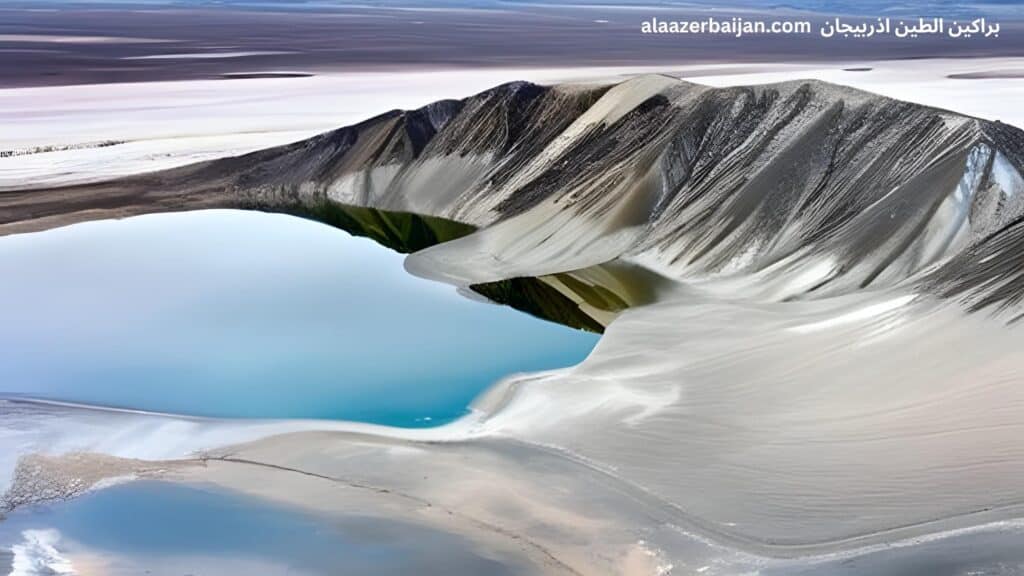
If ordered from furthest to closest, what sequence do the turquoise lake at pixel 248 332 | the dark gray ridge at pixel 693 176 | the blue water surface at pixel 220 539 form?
the dark gray ridge at pixel 693 176, the turquoise lake at pixel 248 332, the blue water surface at pixel 220 539

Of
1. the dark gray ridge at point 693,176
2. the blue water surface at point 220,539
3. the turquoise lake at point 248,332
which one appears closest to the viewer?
the blue water surface at point 220,539

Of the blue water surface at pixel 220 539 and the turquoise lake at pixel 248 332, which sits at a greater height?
the turquoise lake at pixel 248 332

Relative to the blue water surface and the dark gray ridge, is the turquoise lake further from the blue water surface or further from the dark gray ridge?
the dark gray ridge

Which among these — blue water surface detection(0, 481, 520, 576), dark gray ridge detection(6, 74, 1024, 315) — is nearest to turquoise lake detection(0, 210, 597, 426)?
blue water surface detection(0, 481, 520, 576)

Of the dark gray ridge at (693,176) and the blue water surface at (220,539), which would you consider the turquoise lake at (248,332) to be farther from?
the dark gray ridge at (693,176)

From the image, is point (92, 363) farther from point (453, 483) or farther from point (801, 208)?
point (801, 208)

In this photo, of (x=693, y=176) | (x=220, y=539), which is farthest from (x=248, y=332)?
(x=693, y=176)

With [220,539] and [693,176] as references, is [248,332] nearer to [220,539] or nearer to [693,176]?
[220,539]

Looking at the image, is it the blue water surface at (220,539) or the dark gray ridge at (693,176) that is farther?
the dark gray ridge at (693,176)

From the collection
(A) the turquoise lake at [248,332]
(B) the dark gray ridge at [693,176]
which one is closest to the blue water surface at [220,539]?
(A) the turquoise lake at [248,332]
